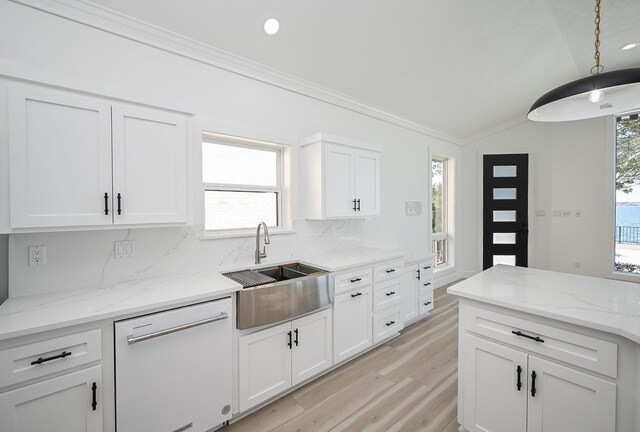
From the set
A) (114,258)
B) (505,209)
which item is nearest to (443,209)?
(505,209)

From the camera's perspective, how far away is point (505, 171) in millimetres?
5328

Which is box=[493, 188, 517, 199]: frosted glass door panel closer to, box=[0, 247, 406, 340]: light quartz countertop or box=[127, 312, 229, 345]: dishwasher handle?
box=[0, 247, 406, 340]: light quartz countertop

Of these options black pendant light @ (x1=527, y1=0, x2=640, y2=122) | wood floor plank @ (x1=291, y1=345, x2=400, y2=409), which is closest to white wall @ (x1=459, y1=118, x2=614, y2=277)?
wood floor plank @ (x1=291, y1=345, x2=400, y2=409)

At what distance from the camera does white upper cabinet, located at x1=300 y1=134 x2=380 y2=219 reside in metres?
2.75

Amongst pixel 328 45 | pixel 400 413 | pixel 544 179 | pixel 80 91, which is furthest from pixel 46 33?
pixel 544 179

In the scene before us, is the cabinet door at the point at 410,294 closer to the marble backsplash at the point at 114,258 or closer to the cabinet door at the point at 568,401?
the marble backsplash at the point at 114,258

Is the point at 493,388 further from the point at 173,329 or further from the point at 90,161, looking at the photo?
the point at 90,161

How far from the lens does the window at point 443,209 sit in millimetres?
5305

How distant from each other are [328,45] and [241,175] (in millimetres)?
1451

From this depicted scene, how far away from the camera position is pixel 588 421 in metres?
1.29

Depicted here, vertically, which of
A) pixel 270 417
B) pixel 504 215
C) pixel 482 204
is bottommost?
pixel 270 417

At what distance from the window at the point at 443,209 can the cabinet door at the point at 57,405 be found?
5.16 meters

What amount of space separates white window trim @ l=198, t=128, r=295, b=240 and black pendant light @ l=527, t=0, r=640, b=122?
6.73ft

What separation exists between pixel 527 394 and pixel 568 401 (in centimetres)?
17
